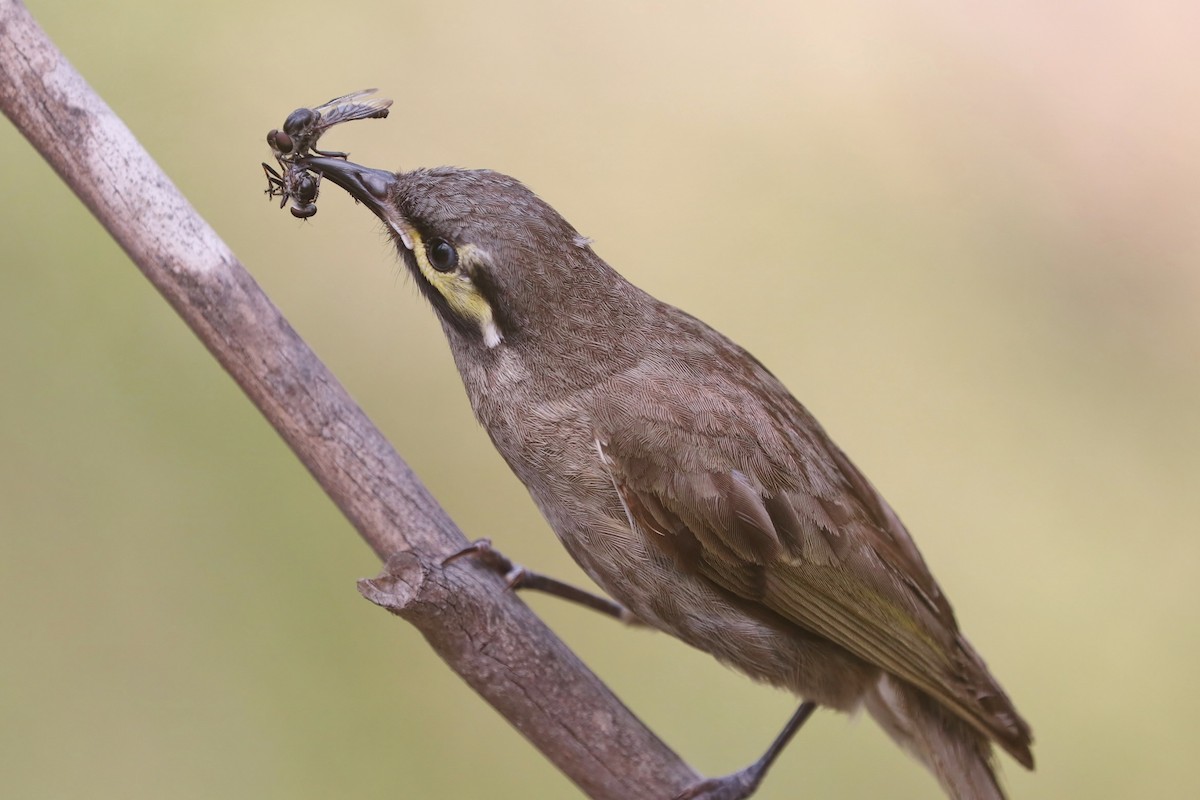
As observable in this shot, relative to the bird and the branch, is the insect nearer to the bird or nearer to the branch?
the bird

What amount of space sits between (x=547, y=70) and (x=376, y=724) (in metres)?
3.68

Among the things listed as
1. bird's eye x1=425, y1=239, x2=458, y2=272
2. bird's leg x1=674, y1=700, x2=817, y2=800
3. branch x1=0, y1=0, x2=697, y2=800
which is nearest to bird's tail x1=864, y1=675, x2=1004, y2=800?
bird's leg x1=674, y1=700, x2=817, y2=800

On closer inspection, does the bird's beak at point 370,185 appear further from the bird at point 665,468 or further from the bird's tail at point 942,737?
the bird's tail at point 942,737

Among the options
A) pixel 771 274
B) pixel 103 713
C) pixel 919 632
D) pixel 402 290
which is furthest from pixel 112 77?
pixel 919 632

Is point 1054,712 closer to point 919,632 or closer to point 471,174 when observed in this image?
point 919,632

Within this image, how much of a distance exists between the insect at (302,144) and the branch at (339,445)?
0.99 feet

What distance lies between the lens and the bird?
357 cm

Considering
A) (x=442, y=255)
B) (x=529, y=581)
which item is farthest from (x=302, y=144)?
(x=529, y=581)

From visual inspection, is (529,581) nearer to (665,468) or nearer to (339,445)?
(665,468)

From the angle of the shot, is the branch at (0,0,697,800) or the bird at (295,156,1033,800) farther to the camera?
the bird at (295,156,1033,800)

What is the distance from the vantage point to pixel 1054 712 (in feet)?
20.2

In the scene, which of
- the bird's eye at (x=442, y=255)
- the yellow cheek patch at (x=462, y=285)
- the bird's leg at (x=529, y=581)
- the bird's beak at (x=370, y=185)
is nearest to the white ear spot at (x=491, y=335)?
the yellow cheek patch at (x=462, y=285)

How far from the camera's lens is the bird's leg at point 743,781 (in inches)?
148

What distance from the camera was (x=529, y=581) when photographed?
402 centimetres
